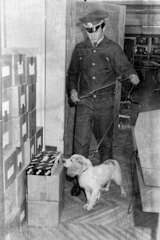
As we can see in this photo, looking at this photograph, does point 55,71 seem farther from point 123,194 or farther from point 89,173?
point 123,194

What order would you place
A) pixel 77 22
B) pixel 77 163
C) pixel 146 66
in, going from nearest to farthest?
pixel 146 66 < pixel 77 163 < pixel 77 22

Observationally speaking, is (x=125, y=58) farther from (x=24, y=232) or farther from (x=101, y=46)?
(x=24, y=232)

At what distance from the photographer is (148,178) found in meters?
1.20

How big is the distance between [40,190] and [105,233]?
0.31 m

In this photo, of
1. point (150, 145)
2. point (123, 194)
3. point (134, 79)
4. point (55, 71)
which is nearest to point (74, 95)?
point (55, 71)

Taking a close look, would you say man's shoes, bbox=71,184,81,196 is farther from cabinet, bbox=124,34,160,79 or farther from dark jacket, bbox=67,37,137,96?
cabinet, bbox=124,34,160,79

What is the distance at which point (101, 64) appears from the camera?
4.52 ft

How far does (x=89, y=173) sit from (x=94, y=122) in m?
0.22

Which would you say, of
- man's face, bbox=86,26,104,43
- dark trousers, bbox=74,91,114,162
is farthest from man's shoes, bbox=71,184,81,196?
man's face, bbox=86,26,104,43

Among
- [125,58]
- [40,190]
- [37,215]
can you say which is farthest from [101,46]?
[37,215]

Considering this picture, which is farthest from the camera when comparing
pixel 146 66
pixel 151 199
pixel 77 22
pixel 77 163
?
pixel 77 22

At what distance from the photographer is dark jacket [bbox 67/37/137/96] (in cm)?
137

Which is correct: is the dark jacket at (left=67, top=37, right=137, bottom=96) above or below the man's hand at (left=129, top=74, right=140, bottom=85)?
above

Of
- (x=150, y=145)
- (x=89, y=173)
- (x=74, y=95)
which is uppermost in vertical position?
(x=74, y=95)
